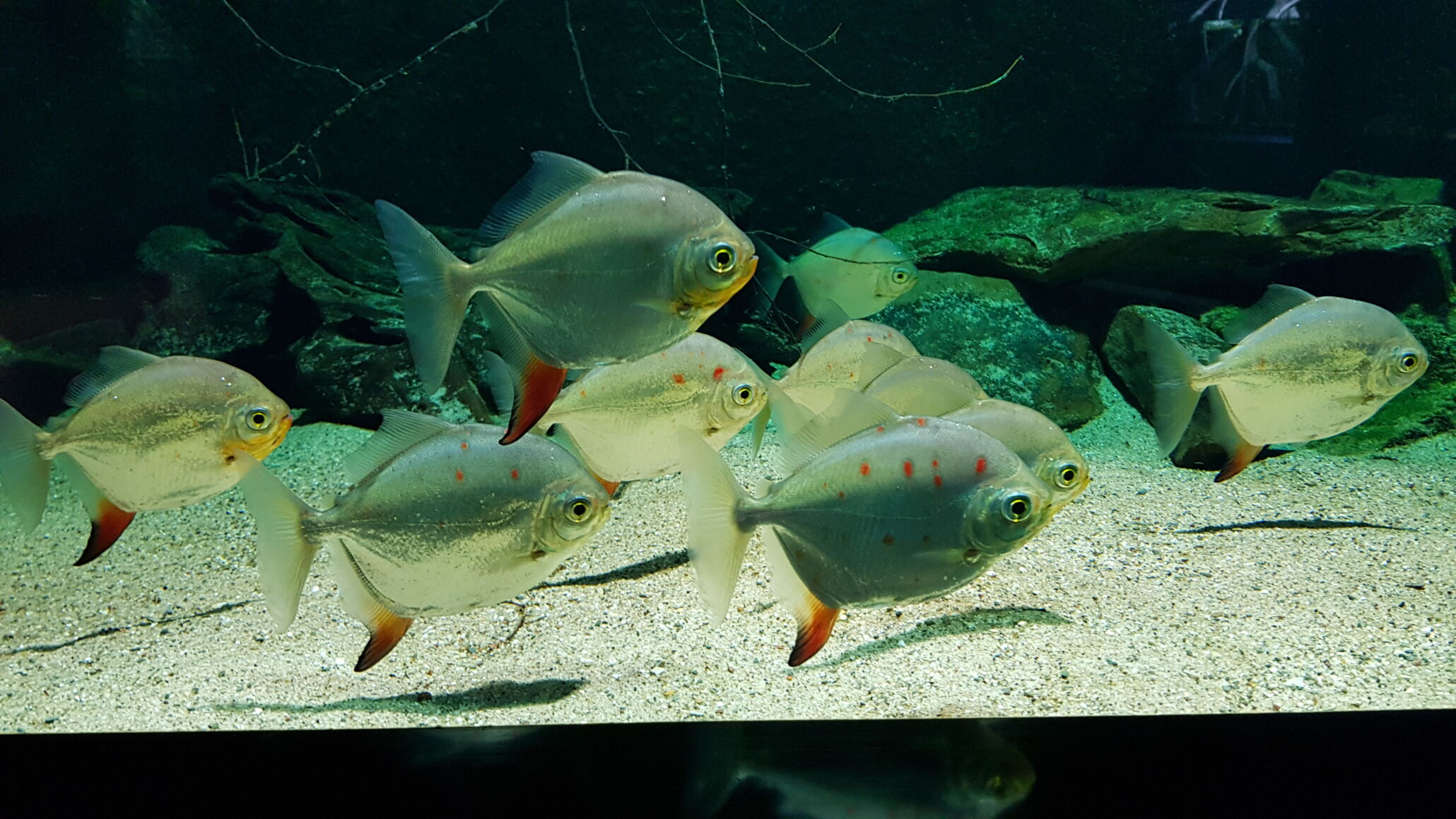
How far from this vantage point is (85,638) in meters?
2.18

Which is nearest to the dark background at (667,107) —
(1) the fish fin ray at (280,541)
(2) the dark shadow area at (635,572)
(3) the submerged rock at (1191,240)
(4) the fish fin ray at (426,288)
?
(3) the submerged rock at (1191,240)

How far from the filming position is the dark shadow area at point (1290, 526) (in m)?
2.96

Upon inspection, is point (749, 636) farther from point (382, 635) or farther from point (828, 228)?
point (828, 228)

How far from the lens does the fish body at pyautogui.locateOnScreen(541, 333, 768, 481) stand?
5.64 feet

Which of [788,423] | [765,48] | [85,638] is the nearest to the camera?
[788,423]

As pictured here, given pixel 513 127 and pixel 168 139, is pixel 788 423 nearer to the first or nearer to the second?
pixel 168 139

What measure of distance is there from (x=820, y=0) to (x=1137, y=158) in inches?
110

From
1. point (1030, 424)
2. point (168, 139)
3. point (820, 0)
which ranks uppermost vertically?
point (820, 0)

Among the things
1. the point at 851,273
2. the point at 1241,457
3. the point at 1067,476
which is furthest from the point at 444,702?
the point at 851,273

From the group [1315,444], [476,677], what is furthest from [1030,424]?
[1315,444]

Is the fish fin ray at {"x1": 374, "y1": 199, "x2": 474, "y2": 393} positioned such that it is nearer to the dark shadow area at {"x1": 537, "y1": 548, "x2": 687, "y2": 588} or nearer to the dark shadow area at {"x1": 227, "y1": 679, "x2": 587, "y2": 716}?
the dark shadow area at {"x1": 227, "y1": 679, "x2": 587, "y2": 716}

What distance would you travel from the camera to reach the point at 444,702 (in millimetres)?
1594

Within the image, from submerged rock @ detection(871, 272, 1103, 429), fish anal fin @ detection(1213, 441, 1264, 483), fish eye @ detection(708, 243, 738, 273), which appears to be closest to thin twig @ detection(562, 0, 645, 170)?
fish eye @ detection(708, 243, 738, 273)

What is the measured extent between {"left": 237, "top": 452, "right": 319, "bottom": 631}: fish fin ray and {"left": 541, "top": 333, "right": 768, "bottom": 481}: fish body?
22.8 inches
